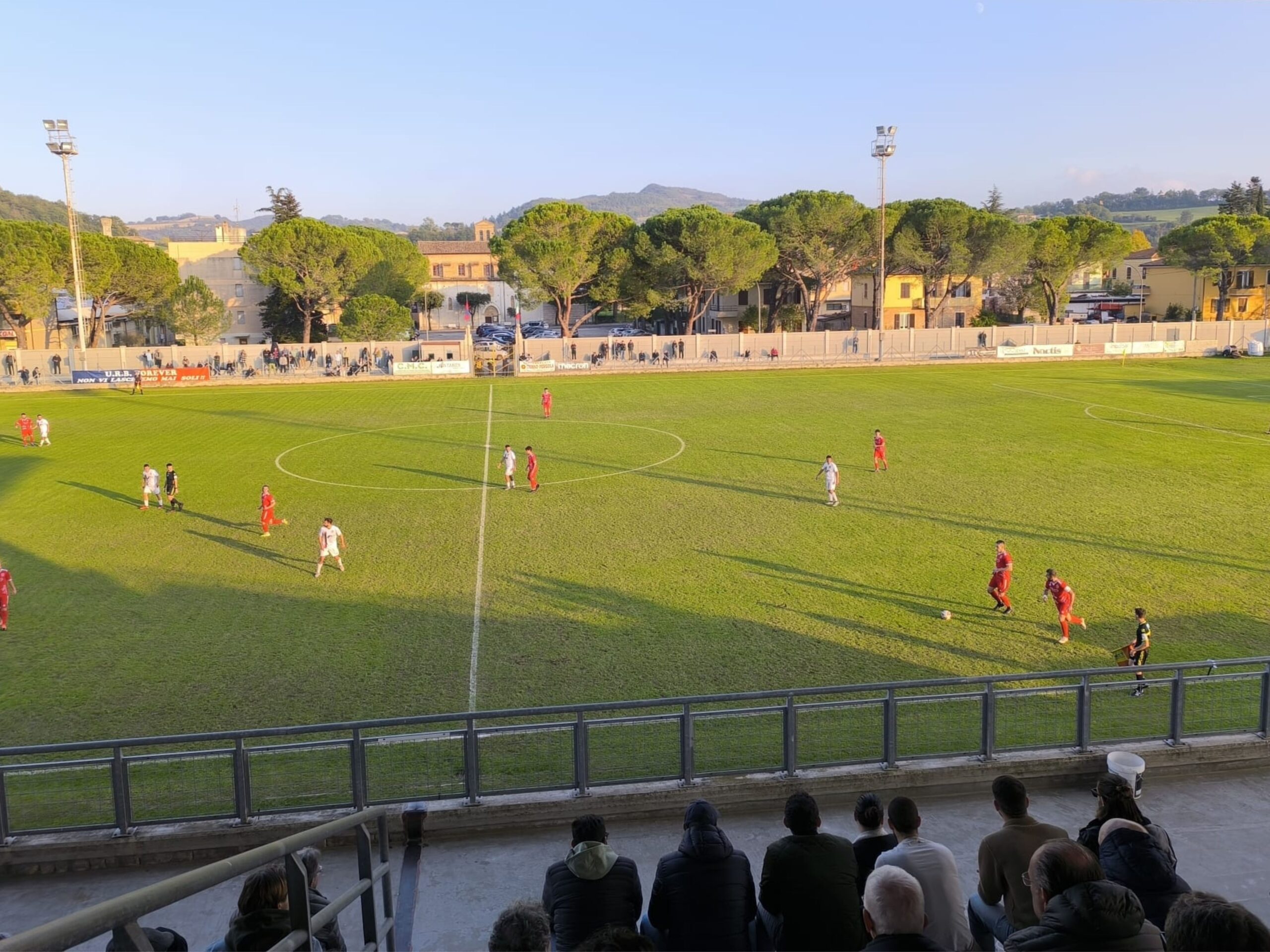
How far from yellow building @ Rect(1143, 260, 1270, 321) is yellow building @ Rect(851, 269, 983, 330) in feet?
54.7

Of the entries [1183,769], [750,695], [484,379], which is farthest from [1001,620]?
[484,379]

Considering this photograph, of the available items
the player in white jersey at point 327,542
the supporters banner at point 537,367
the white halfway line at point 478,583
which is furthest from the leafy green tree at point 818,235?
the player in white jersey at point 327,542

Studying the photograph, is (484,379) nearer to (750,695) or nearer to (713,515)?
(713,515)


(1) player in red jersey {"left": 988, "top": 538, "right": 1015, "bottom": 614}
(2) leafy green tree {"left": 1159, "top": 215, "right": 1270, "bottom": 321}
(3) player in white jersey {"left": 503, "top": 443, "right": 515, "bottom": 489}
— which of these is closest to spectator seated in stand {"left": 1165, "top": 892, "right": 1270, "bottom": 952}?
(1) player in red jersey {"left": 988, "top": 538, "right": 1015, "bottom": 614}

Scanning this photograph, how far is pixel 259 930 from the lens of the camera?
163 inches

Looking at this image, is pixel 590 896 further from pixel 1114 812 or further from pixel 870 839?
pixel 1114 812

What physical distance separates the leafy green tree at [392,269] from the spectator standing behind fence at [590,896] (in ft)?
241

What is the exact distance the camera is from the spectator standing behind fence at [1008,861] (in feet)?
19.2

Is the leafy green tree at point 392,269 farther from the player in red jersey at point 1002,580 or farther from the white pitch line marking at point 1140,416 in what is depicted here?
the player in red jersey at point 1002,580

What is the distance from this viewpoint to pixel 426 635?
1591 cm

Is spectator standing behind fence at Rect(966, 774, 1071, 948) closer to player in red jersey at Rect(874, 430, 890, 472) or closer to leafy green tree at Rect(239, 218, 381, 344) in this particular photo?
player in red jersey at Rect(874, 430, 890, 472)

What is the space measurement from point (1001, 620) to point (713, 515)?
8.66 m

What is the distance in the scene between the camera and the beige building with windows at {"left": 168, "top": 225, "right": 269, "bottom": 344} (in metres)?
89.4

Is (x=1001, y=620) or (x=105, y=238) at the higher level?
(x=105, y=238)
